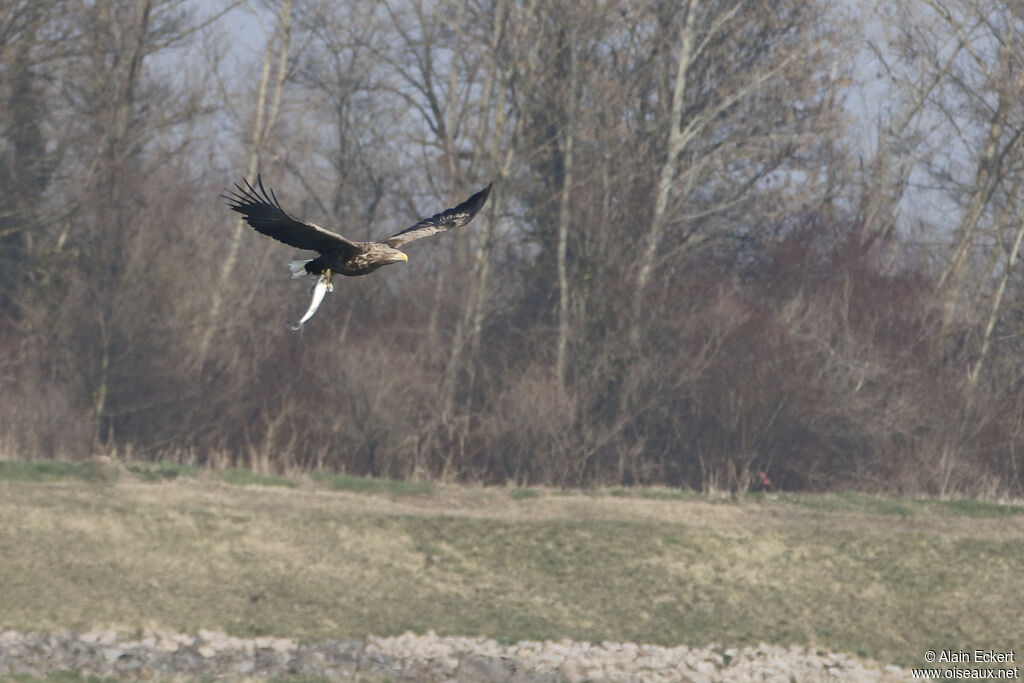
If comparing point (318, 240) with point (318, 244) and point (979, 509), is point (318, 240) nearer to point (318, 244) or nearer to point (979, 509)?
point (318, 244)

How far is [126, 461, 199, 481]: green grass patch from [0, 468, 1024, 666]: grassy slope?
0.46 feet

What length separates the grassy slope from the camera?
1578cm

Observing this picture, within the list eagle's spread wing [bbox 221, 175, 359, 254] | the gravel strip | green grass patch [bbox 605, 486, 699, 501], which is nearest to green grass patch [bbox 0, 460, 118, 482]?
the gravel strip

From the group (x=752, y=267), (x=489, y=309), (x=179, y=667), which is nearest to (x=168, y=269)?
(x=489, y=309)

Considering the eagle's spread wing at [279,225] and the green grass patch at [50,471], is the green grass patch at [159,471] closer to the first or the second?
the green grass patch at [50,471]

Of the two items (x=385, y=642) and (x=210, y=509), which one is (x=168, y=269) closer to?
(x=210, y=509)

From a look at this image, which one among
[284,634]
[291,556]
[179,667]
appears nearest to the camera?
[179,667]

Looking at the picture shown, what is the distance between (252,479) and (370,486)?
178cm

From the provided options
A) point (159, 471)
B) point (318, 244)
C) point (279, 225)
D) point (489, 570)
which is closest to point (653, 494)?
point (489, 570)

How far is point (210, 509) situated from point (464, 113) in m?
17.3

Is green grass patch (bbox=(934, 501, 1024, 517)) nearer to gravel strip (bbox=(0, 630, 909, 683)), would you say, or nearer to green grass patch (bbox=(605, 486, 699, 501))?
green grass patch (bbox=(605, 486, 699, 501))

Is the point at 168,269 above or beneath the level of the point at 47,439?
above

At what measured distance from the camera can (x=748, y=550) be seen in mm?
18609

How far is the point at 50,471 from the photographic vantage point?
2048 cm
